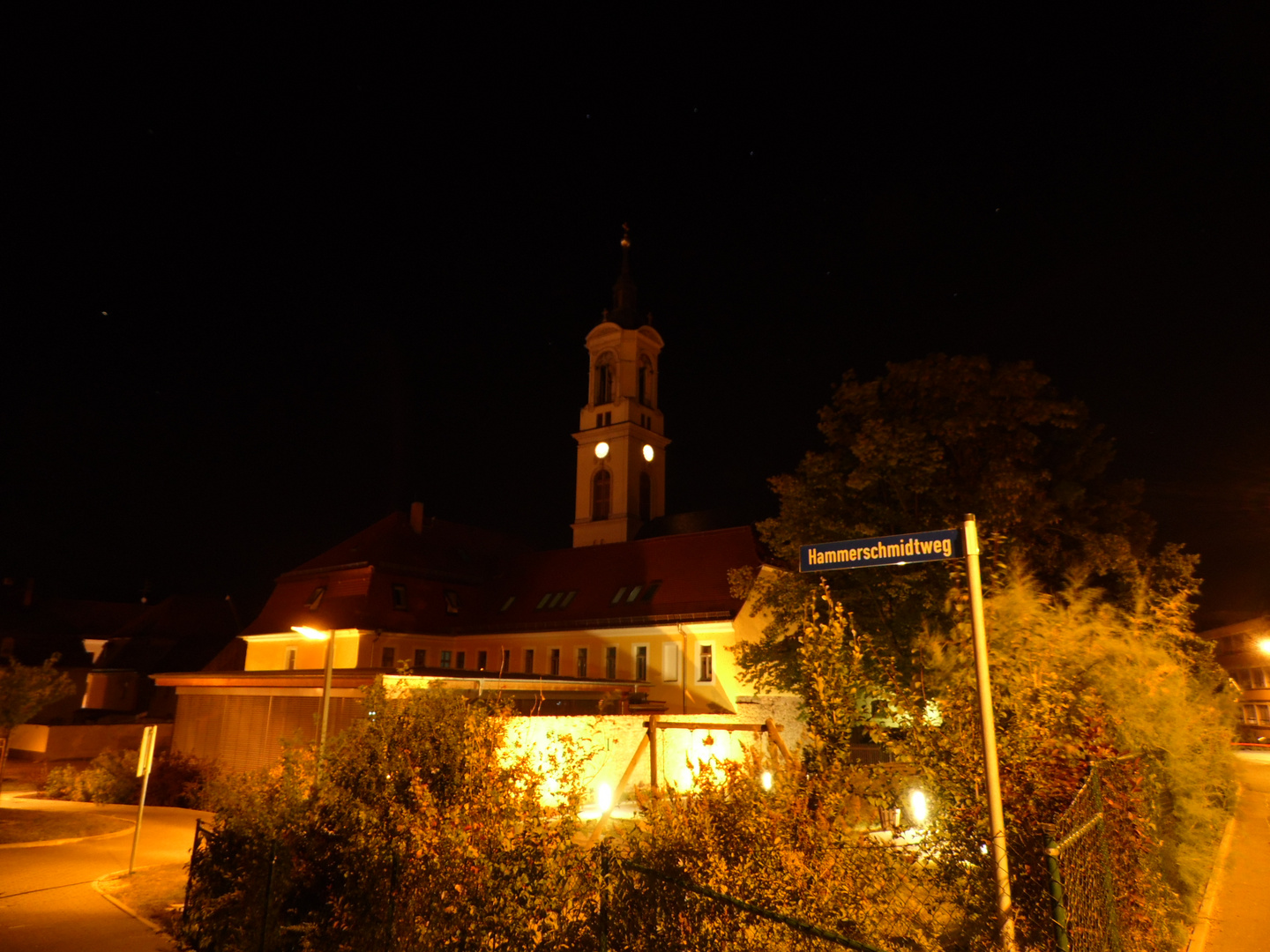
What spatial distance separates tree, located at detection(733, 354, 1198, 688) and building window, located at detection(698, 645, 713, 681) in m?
10.7

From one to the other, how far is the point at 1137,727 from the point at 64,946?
40.0ft

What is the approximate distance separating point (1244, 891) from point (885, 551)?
8945mm

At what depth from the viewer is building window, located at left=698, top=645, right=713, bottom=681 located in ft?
108

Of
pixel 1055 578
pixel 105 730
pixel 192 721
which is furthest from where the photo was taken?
pixel 105 730

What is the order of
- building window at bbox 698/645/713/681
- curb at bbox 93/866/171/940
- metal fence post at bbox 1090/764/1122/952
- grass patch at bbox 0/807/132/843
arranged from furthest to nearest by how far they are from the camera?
building window at bbox 698/645/713/681 < grass patch at bbox 0/807/132/843 < curb at bbox 93/866/171/940 < metal fence post at bbox 1090/764/1122/952

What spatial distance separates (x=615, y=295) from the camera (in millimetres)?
62344

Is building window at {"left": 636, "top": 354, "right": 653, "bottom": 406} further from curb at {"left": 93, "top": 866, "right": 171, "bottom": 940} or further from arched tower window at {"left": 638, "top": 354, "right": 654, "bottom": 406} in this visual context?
curb at {"left": 93, "top": 866, "right": 171, "bottom": 940}

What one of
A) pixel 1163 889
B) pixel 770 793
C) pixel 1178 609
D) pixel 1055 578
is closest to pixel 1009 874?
pixel 770 793

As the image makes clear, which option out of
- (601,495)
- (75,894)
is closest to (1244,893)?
(75,894)

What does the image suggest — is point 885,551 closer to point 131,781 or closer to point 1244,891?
point 1244,891

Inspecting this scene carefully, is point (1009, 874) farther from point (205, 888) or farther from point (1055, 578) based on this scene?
point (1055, 578)

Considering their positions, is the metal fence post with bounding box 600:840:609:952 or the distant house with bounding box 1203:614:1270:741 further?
the distant house with bounding box 1203:614:1270:741

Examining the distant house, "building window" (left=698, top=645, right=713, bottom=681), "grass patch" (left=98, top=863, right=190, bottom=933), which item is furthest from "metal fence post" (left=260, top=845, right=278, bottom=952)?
the distant house

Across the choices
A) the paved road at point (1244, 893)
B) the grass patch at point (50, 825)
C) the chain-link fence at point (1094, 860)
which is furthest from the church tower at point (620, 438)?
the chain-link fence at point (1094, 860)
